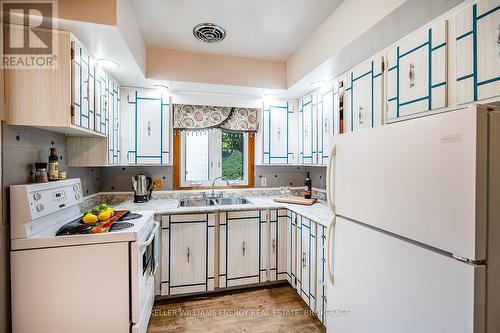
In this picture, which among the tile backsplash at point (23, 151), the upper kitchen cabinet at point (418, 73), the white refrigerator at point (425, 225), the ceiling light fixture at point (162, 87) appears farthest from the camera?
the ceiling light fixture at point (162, 87)

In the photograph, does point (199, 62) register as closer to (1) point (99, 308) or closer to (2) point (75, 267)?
(2) point (75, 267)

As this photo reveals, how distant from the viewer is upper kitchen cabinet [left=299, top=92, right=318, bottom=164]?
97.8 inches

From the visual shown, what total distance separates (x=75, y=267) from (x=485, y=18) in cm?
248

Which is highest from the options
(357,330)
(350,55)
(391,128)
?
(350,55)

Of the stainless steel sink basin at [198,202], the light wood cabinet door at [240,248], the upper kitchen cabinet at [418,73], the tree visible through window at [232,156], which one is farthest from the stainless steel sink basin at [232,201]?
the upper kitchen cabinet at [418,73]

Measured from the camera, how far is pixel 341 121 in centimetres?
200

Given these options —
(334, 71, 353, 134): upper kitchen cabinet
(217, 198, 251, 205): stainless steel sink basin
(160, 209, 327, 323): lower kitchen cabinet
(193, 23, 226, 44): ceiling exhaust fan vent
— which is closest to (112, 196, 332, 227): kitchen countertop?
(160, 209, 327, 323): lower kitchen cabinet

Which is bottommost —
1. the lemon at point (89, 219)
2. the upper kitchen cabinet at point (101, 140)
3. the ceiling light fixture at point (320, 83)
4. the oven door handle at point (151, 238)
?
the oven door handle at point (151, 238)

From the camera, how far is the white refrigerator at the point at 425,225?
2.51ft

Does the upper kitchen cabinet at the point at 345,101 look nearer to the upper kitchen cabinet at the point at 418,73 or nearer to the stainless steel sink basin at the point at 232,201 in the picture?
the upper kitchen cabinet at the point at 418,73

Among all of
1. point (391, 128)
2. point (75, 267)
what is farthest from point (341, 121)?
point (75, 267)

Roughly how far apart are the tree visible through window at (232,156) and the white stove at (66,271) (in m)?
1.57

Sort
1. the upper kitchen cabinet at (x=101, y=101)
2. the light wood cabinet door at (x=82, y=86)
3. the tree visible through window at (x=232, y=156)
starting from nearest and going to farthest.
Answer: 1. the light wood cabinet door at (x=82, y=86)
2. the upper kitchen cabinet at (x=101, y=101)
3. the tree visible through window at (x=232, y=156)

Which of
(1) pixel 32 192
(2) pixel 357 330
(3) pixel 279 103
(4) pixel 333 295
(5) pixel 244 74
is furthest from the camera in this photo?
(3) pixel 279 103
